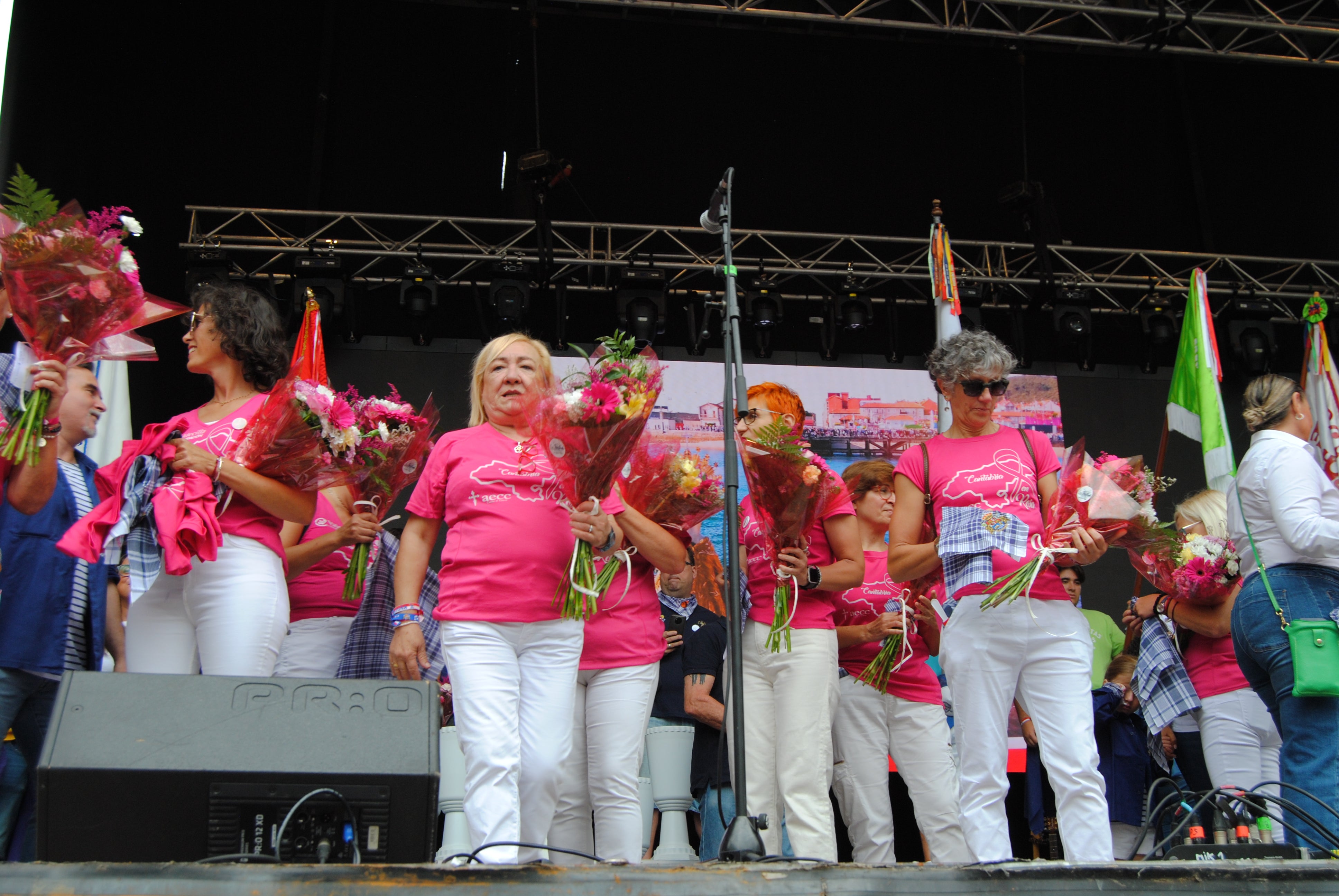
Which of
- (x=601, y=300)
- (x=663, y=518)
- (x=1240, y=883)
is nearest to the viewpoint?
(x=1240, y=883)

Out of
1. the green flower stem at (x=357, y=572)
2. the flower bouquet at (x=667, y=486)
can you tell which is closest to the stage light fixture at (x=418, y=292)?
the green flower stem at (x=357, y=572)

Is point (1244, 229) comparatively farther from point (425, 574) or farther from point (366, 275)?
point (425, 574)

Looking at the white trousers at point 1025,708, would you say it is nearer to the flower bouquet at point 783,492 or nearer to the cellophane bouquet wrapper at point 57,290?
the flower bouquet at point 783,492

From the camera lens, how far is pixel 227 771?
1.77 metres

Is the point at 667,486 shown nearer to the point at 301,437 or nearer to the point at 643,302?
the point at 301,437

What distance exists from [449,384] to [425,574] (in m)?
5.00

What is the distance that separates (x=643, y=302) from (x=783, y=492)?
15.0 feet

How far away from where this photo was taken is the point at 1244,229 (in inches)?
336

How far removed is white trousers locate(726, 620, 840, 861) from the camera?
294 centimetres

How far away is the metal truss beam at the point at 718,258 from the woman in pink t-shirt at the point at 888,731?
4.21 metres

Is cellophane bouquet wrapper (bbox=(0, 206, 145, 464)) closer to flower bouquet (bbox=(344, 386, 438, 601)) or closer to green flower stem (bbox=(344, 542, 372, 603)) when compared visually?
flower bouquet (bbox=(344, 386, 438, 601))

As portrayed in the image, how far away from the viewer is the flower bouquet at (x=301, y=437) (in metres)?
2.71

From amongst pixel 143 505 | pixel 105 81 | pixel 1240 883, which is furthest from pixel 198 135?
pixel 1240 883

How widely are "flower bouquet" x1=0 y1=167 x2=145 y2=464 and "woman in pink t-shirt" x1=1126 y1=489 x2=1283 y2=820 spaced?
344 cm
